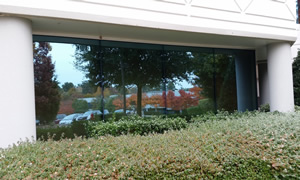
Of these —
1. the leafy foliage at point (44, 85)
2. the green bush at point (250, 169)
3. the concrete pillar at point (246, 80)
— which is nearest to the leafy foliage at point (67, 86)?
the leafy foliage at point (44, 85)

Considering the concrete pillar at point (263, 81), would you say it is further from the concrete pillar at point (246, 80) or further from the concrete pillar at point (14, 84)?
the concrete pillar at point (14, 84)

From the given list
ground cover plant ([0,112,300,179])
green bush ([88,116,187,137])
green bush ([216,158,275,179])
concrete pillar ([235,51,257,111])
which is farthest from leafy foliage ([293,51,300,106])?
green bush ([216,158,275,179])

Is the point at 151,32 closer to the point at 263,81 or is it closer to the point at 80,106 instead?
the point at 80,106

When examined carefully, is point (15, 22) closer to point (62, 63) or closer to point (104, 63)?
point (62, 63)

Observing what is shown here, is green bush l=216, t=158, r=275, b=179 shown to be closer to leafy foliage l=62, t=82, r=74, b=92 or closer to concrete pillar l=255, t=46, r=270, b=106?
leafy foliage l=62, t=82, r=74, b=92

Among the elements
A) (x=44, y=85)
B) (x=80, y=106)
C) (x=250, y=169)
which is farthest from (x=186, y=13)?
(x=250, y=169)

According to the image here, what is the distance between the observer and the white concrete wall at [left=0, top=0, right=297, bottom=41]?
6844 mm

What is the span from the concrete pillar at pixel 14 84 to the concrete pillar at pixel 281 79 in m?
8.87

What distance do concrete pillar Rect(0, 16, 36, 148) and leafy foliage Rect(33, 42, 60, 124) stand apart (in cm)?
187

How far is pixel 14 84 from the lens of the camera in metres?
6.37

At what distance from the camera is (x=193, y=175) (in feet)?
13.7

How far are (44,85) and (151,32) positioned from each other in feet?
12.3

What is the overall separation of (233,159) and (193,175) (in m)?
0.92

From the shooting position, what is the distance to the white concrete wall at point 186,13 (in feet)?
22.5
